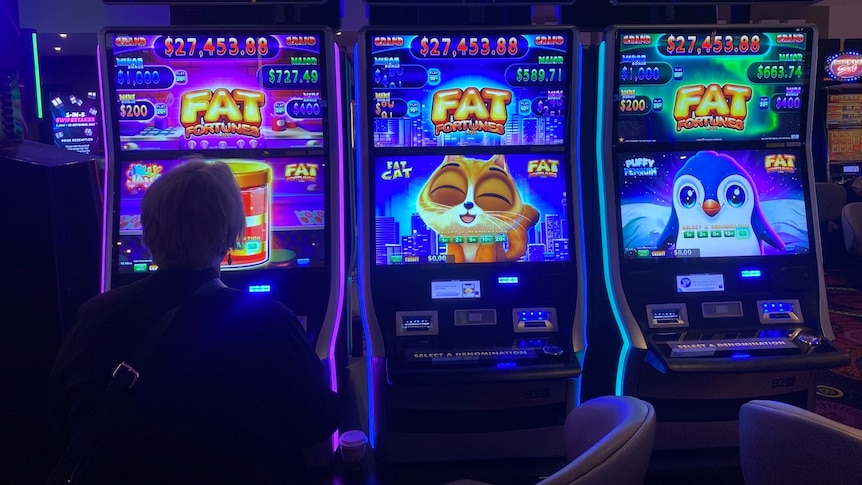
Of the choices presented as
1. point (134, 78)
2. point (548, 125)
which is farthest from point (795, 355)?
point (134, 78)

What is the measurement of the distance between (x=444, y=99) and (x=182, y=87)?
1058 mm

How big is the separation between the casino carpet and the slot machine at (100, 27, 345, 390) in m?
2.23

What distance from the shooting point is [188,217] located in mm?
1641

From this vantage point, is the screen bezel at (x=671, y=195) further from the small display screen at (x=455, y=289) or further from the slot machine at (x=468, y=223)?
the small display screen at (x=455, y=289)

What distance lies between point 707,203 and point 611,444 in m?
1.94

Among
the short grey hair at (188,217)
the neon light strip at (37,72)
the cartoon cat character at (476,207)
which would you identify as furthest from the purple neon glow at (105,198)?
the cartoon cat character at (476,207)

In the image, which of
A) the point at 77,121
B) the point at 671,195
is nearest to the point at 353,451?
the point at 671,195

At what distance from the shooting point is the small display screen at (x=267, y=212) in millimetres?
2717

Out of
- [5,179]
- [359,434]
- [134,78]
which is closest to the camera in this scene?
[5,179]

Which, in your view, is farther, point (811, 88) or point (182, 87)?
point (811, 88)

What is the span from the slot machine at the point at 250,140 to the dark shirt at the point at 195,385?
3.44 ft

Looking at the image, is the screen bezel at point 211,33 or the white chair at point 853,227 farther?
the white chair at point 853,227

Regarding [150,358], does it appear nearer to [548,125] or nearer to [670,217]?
[548,125]

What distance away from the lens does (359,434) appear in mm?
2875
